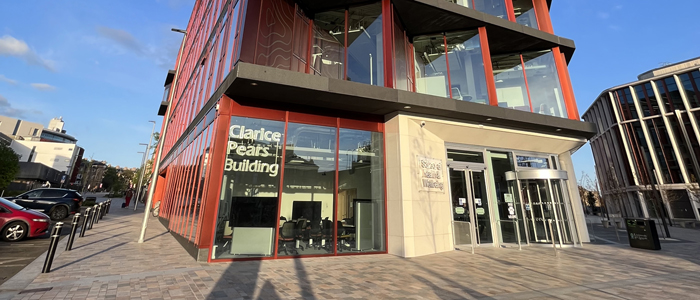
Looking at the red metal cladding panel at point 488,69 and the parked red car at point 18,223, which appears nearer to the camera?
the parked red car at point 18,223

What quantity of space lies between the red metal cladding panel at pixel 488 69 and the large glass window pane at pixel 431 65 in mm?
1563

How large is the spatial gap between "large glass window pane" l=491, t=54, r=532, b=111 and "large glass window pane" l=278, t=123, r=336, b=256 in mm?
7552

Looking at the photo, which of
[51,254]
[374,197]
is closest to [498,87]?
[374,197]

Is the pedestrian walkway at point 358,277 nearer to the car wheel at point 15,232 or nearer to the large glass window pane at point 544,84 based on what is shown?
the car wheel at point 15,232

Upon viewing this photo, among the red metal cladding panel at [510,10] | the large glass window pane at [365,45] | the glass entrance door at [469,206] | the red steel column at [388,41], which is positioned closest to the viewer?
the red steel column at [388,41]

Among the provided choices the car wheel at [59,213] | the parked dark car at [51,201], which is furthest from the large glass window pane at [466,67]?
the car wheel at [59,213]

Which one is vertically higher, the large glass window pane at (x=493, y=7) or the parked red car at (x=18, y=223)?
the large glass window pane at (x=493, y=7)

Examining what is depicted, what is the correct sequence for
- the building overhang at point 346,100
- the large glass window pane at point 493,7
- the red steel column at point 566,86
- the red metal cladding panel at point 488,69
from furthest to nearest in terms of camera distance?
1. the large glass window pane at point 493,7
2. the red steel column at point 566,86
3. the red metal cladding panel at point 488,69
4. the building overhang at point 346,100

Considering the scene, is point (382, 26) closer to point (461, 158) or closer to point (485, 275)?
point (461, 158)

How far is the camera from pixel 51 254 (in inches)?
217

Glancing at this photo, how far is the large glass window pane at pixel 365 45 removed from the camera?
945 centimetres

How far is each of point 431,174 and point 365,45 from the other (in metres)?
5.20

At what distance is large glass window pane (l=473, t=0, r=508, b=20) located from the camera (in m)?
12.6

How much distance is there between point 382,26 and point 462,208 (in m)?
7.42
